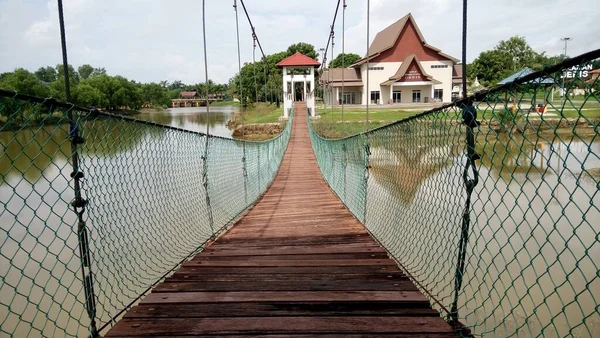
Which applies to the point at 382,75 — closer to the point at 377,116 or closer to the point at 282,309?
the point at 377,116

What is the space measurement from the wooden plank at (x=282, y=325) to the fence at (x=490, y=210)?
156 mm

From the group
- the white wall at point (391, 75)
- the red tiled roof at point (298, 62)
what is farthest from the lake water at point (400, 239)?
the white wall at point (391, 75)

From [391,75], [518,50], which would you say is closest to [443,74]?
[391,75]

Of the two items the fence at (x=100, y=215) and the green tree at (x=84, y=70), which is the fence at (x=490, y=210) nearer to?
the fence at (x=100, y=215)

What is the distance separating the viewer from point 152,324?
126 centimetres

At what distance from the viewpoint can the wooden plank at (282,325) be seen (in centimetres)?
122

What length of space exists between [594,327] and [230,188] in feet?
18.2

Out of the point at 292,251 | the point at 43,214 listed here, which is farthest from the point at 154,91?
the point at 292,251

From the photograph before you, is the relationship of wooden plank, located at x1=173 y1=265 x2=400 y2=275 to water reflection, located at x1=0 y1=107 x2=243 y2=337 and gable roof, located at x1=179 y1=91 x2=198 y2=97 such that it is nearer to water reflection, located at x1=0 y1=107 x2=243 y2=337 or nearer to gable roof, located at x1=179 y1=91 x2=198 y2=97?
water reflection, located at x1=0 y1=107 x2=243 y2=337

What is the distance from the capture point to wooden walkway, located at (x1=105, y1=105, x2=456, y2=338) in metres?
1.24

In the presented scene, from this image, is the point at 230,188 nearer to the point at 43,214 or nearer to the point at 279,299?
the point at 43,214

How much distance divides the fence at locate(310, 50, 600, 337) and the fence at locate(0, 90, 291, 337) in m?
1.28

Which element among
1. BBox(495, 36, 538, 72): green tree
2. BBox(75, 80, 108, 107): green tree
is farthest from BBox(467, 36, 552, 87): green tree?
BBox(75, 80, 108, 107): green tree

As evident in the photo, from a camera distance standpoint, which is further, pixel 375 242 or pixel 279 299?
pixel 375 242
